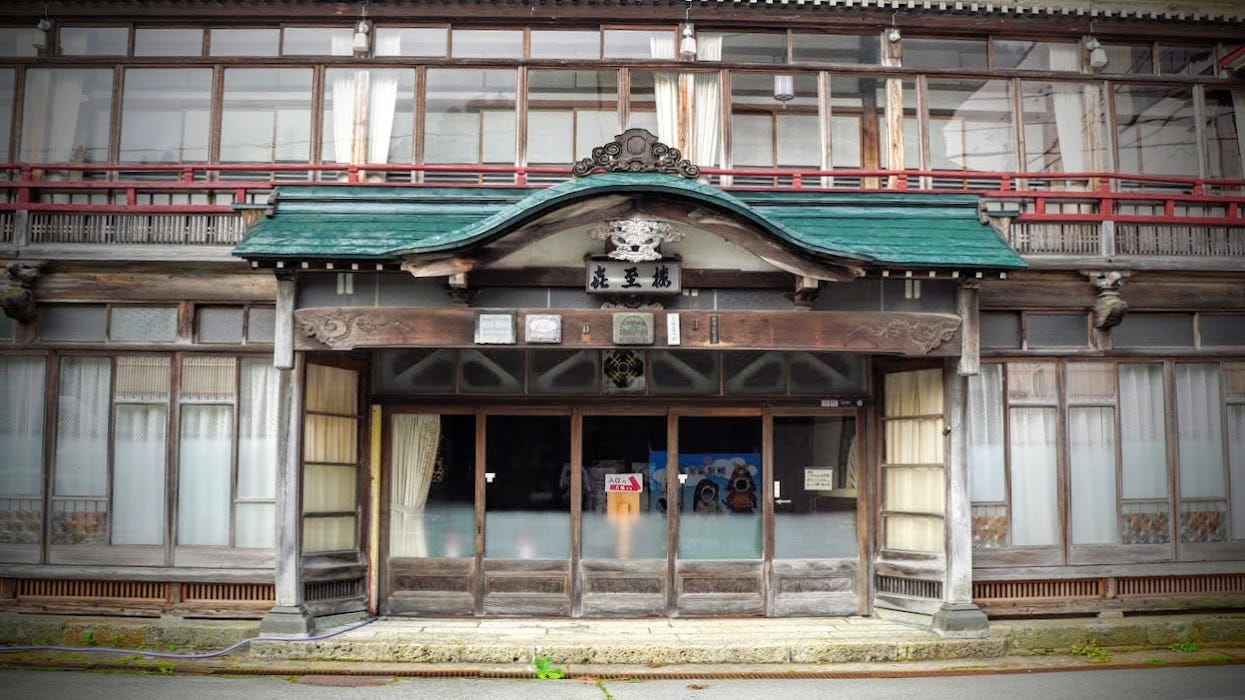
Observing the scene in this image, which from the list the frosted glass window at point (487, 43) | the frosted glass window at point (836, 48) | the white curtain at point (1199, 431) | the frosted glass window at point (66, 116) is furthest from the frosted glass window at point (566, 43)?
the white curtain at point (1199, 431)

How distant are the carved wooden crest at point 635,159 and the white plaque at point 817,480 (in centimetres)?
447

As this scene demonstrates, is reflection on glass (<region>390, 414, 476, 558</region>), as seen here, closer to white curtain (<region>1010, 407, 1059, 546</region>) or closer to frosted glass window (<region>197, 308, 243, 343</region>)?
frosted glass window (<region>197, 308, 243, 343</region>)

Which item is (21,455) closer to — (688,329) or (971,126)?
(688,329)

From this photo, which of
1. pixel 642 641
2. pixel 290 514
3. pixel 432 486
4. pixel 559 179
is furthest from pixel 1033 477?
pixel 290 514

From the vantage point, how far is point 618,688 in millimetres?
10125

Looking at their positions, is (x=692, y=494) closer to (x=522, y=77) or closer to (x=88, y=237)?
(x=522, y=77)

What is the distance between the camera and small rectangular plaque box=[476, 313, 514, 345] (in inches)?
438

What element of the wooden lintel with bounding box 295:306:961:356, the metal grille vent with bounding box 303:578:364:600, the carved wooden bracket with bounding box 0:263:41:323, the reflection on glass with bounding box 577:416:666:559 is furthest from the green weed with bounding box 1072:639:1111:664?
the carved wooden bracket with bounding box 0:263:41:323

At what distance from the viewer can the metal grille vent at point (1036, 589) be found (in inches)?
488

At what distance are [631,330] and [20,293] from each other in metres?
7.65

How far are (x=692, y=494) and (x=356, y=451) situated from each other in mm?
4439

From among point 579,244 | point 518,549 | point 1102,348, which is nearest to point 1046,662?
point 1102,348

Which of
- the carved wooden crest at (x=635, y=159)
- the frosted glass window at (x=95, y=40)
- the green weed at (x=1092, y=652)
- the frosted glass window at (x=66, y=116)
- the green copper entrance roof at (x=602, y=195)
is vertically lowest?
the green weed at (x=1092, y=652)

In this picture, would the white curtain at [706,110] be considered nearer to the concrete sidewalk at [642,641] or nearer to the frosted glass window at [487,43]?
the frosted glass window at [487,43]
